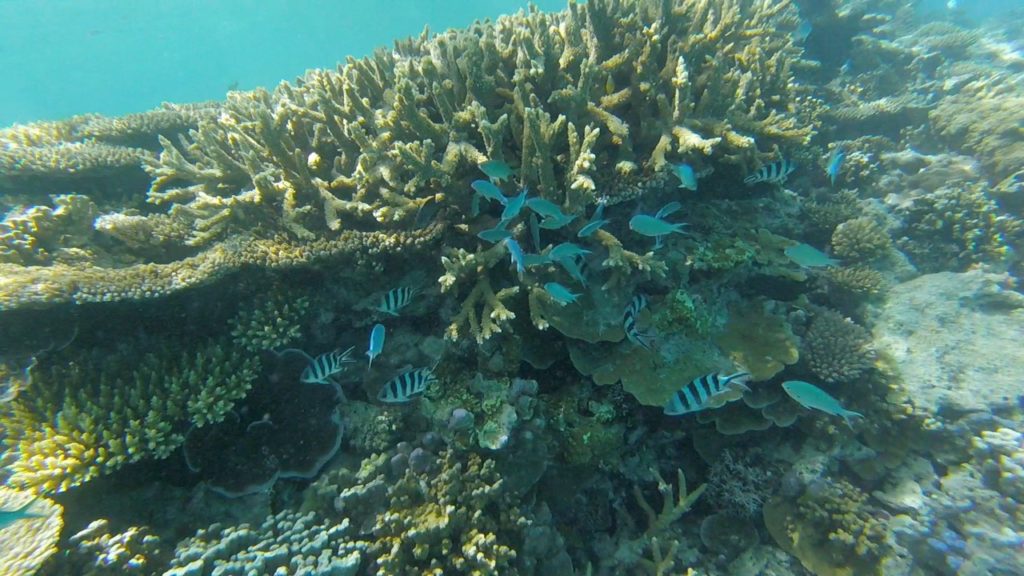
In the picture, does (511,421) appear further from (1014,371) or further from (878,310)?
(1014,371)

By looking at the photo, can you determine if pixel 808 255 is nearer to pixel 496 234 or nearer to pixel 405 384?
pixel 496 234

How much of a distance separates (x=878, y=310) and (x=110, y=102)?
115 meters

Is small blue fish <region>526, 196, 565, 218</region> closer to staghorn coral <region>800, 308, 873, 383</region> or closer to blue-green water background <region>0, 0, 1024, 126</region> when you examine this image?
staghorn coral <region>800, 308, 873, 383</region>

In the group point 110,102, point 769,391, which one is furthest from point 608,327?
point 110,102

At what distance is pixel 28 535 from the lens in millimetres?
2777

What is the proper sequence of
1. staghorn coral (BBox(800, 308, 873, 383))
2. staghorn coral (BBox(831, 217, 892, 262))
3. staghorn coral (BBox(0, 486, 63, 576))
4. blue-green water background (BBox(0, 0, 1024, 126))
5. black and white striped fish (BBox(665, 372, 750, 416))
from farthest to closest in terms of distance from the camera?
blue-green water background (BBox(0, 0, 1024, 126)) → staghorn coral (BBox(831, 217, 892, 262)) → staghorn coral (BBox(800, 308, 873, 383)) → black and white striped fish (BBox(665, 372, 750, 416)) → staghorn coral (BBox(0, 486, 63, 576))

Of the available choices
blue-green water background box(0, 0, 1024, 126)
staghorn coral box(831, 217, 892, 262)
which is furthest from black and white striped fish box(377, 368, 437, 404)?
blue-green water background box(0, 0, 1024, 126)

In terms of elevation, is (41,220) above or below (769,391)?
above

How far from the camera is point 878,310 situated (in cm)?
494

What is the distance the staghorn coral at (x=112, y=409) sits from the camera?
3045 mm

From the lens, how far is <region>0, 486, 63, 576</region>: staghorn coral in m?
2.63

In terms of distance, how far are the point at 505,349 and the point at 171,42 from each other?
11245 cm

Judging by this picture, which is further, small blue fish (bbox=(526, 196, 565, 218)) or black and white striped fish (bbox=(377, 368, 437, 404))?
small blue fish (bbox=(526, 196, 565, 218))

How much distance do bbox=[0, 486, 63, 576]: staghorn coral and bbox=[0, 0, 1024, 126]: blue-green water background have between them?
221 ft
